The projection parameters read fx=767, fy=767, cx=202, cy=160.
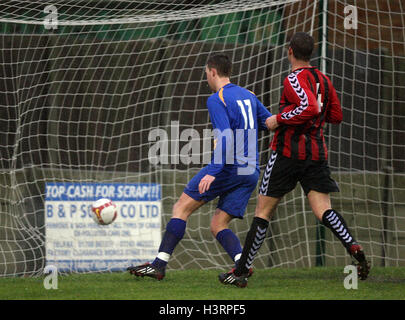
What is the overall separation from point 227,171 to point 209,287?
853 millimetres

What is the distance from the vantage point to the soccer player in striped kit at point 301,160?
5.06m

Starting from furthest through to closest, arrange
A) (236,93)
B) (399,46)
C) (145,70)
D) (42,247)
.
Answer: (399,46) < (145,70) < (42,247) < (236,93)

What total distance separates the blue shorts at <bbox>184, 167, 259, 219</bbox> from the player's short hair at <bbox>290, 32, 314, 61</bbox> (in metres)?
0.96

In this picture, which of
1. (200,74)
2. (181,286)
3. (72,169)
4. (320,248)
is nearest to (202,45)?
(200,74)

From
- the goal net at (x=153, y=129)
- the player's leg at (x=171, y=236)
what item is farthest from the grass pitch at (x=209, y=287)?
the goal net at (x=153, y=129)

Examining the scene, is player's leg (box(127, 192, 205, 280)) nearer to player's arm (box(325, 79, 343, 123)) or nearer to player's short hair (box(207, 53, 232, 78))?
player's short hair (box(207, 53, 232, 78))

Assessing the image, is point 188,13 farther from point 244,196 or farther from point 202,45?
point 244,196

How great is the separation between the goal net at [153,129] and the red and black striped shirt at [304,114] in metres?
2.43

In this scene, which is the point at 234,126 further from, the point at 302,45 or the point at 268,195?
the point at 302,45

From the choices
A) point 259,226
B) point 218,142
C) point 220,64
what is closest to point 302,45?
point 220,64

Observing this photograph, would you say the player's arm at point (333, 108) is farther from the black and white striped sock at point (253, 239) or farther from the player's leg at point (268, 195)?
the black and white striped sock at point (253, 239)

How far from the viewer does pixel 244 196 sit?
5668 mm

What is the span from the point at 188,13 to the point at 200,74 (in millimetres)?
783

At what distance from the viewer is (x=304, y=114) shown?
196 inches
